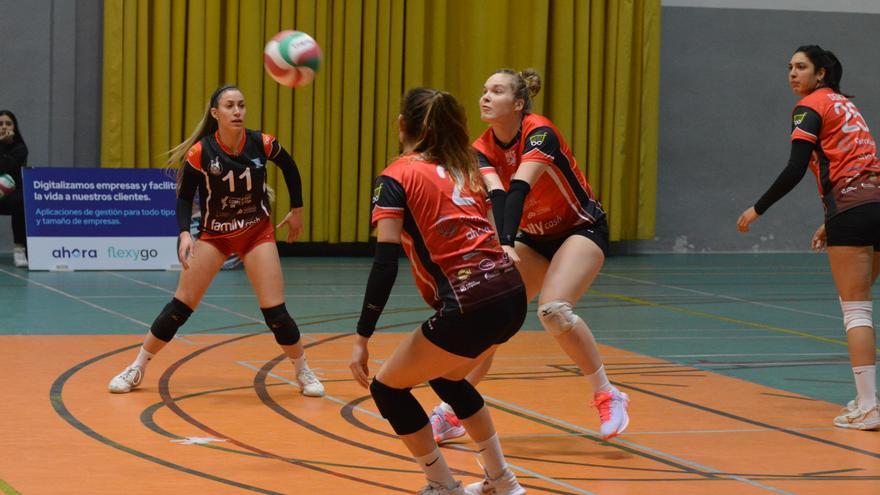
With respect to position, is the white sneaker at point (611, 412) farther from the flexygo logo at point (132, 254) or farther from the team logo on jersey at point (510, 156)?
the flexygo logo at point (132, 254)

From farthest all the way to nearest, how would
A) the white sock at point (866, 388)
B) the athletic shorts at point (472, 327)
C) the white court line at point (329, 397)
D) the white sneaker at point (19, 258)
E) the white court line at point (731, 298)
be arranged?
1. the white sneaker at point (19, 258)
2. the white court line at point (731, 298)
3. the white court line at point (329, 397)
4. the white sock at point (866, 388)
5. the athletic shorts at point (472, 327)

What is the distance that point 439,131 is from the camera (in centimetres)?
434

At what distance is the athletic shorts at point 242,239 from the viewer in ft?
21.6

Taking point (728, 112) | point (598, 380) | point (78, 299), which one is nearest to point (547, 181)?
point (598, 380)

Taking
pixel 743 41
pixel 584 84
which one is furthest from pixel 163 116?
pixel 743 41

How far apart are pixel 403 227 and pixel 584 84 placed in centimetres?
1155

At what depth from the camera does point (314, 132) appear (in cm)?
1466

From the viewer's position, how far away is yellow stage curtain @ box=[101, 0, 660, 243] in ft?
46.1

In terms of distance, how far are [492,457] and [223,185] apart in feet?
9.04

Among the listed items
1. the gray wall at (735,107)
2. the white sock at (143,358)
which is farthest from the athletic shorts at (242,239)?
the gray wall at (735,107)

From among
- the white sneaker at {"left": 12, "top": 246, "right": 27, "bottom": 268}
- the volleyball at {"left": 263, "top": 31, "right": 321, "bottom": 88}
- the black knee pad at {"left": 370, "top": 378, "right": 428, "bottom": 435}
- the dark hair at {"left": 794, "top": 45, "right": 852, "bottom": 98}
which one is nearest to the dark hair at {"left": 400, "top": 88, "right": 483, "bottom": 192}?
the black knee pad at {"left": 370, "top": 378, "right": 428, "bottom": 435}

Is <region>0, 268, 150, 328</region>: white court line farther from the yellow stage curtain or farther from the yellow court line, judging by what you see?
the yellow court line

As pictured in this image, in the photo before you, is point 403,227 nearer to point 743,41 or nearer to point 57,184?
point 57,184

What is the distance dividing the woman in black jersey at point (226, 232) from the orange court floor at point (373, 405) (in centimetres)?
30
